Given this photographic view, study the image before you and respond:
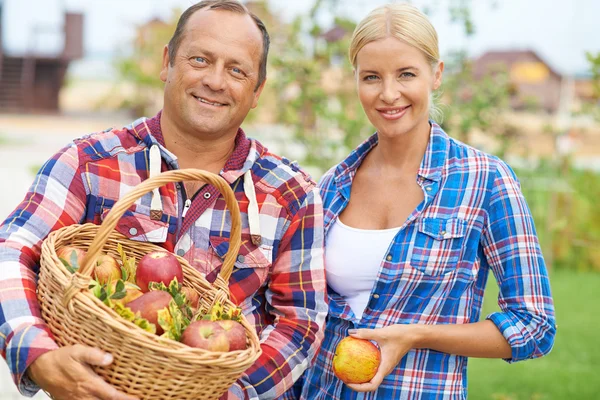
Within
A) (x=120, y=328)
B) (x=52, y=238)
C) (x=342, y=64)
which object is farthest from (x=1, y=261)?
(x=342, y=64)

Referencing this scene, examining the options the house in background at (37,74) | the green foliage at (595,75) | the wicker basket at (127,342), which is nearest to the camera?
the wicker basket at (127,342)

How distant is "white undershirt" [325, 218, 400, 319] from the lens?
2648mm

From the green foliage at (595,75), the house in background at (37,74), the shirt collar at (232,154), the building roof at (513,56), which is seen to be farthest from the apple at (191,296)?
the building roof at (513,56)

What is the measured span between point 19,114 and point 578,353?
2390 centimetres

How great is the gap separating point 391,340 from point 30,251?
121 cm

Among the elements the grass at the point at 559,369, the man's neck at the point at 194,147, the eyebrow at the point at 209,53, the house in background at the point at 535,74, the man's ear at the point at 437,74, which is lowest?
the grass at the point at 559,369

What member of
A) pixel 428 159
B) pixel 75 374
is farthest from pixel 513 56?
pixel 75 374

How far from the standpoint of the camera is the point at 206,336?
198 centimetres

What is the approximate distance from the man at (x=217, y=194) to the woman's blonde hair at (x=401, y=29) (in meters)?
0.38

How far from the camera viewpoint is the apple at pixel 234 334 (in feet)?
6.66

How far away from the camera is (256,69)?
8.83 feet

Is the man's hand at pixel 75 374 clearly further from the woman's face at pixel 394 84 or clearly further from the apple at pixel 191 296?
the woman's face at pixel 394 84

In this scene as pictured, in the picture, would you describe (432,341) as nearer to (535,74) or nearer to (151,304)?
(151,304)

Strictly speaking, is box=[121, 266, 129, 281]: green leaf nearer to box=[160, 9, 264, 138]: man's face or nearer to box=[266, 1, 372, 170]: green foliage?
box=[160, 9, 264, 138]: man's face
